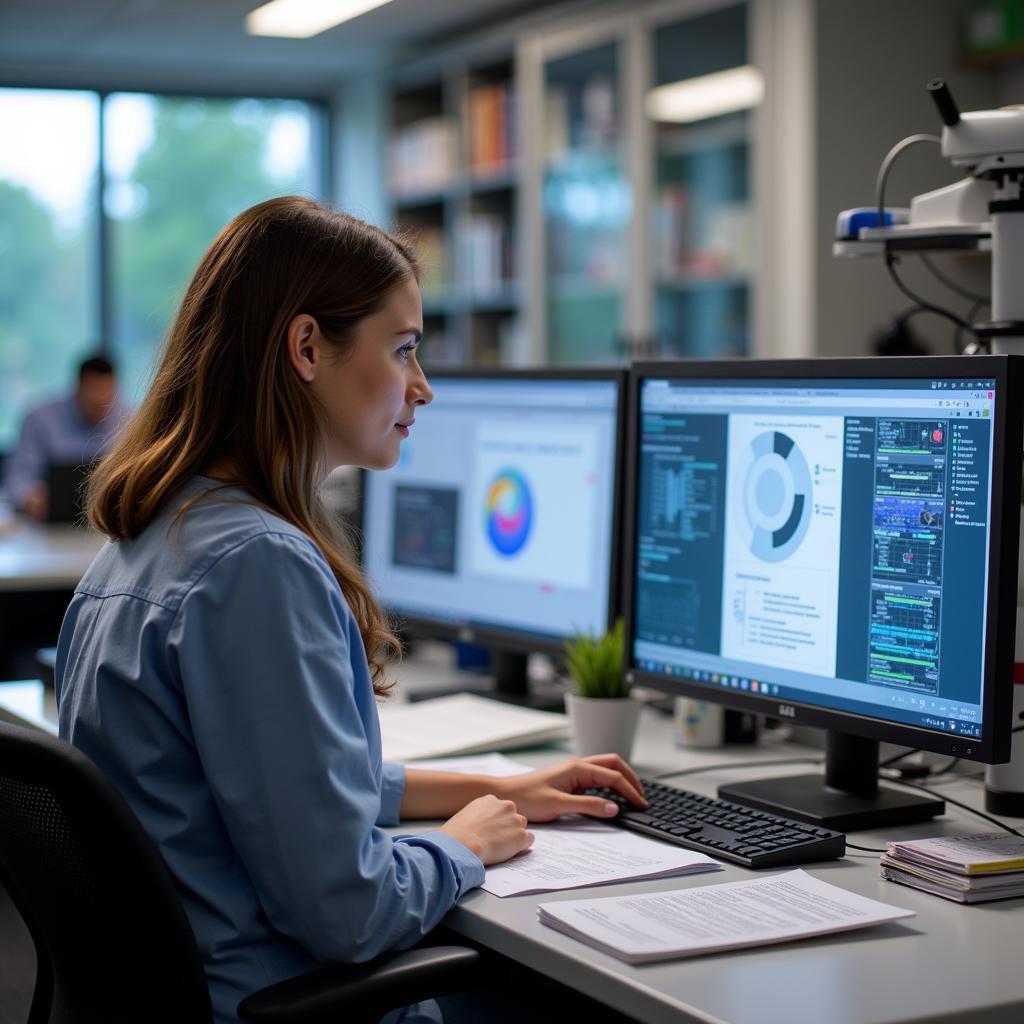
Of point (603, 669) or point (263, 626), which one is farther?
point (603, 669)

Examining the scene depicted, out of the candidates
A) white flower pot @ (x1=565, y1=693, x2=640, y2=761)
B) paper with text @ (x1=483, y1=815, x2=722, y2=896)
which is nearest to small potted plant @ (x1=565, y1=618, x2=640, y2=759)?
white flower pot @ (x1=565, y1=693, x2=640, y2=761)

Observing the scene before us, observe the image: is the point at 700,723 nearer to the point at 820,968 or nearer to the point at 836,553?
the point at 836,553

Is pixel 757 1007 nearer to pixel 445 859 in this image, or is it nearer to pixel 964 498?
pixel 445 859

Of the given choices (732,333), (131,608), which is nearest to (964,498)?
(131,608)

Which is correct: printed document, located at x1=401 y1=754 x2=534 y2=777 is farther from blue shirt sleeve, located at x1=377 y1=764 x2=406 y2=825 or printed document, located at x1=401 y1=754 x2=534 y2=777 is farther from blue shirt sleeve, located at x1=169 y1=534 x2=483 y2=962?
blue shirt sleeve, located at x1=169 y1=534 x2=483 y2=962

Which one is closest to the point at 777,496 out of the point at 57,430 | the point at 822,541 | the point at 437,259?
the point at 822,541

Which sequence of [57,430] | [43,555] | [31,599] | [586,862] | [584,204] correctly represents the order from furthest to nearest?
[57,430] < [584,204] < [31,599] < [43,555] < [586,862]

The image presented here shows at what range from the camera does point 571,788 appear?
4.91 feet

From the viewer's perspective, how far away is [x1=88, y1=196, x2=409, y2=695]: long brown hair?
4.06 ft

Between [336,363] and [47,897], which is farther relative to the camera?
[336,363]

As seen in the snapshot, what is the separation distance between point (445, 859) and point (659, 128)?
3922mm

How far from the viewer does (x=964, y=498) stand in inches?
49.8

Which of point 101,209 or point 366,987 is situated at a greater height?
point 101,209

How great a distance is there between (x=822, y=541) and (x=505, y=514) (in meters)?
0.65
